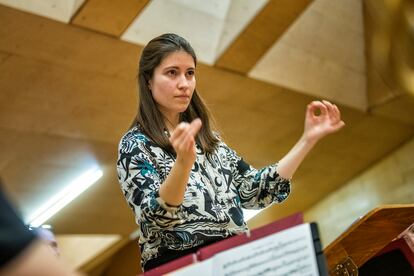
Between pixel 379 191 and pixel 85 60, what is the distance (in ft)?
18.4

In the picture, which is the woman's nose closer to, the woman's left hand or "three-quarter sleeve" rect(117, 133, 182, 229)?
"three-quarter sleeve" rect(117, 133, 182, 229)

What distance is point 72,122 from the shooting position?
6363mm

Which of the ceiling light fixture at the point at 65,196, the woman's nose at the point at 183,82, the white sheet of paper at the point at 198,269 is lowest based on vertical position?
the white sheet of paper at the point at 198,269

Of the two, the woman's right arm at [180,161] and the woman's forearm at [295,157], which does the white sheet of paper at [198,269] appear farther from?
the woman's forearm at [295,157]

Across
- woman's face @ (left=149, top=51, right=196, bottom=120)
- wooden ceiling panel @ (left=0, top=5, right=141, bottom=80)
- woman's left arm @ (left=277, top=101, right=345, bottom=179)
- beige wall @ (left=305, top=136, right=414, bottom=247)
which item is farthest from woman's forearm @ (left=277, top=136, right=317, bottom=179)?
beige wall @ (left=305, top=136, right=414, bottom=247)

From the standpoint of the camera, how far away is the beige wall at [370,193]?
9.09 meters

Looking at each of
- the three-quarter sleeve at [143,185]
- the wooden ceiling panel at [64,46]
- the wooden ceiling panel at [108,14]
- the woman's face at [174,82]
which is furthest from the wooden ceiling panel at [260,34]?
the three-quarter sleeve at [143,185]

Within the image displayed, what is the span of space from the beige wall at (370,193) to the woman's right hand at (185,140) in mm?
7894

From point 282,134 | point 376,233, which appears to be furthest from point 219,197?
point 282,134

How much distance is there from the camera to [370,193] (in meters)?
9.52

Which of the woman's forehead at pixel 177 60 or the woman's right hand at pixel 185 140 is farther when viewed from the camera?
the woman's forehead at pixel 177 60

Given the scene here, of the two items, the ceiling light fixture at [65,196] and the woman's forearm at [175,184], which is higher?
the ceiling light fixture at [65,196]

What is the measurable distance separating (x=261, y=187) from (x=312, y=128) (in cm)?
28

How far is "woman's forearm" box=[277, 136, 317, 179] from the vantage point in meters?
2.05
